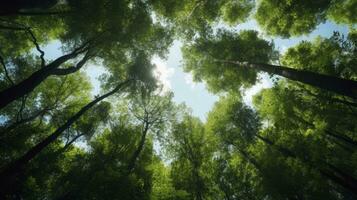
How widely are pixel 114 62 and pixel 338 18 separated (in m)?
15.6

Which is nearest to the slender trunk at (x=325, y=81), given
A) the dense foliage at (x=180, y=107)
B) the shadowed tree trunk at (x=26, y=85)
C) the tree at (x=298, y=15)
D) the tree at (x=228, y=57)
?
the dense foliage at (x=180, y=107)

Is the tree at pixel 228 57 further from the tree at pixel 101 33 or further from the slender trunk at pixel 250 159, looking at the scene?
the slender trunk at pixel 250 159

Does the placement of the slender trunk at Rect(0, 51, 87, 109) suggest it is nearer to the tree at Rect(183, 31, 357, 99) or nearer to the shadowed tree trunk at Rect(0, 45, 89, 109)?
the shadowed tree trunk at Rect(0, 45, 89, 109)

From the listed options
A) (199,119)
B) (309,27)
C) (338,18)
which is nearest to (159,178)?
(199,119)

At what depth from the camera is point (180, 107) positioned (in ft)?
75.8

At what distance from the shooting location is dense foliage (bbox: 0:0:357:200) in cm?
1410

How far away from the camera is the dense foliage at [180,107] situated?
555 inches

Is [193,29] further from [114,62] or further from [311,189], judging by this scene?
[311,189]

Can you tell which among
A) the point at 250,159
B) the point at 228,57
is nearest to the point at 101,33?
the point at 228,57

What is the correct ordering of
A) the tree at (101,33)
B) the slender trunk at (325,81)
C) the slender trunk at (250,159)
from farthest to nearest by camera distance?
the slender trunk at (250,159) < the tree at (101,33) < the slender trunk at (325,81)

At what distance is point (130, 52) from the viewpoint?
17188 mm

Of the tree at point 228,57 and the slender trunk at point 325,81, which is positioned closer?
the slender trunk at point 325,81

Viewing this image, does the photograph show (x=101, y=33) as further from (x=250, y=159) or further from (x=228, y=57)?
(x=250, y=159)

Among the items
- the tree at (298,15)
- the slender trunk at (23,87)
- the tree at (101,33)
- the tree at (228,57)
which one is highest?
the tree at (298,15)
